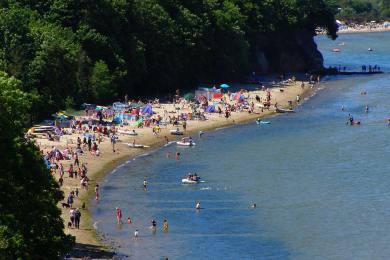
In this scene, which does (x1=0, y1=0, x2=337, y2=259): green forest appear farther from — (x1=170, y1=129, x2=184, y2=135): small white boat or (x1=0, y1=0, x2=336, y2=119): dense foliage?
(x1=170, y1=129, x2=184, y2=135): small white boat

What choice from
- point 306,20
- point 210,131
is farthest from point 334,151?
point 306,20

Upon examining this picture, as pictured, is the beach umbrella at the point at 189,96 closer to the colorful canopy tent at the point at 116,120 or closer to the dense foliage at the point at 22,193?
the colorful canopy tent at the point at 116,120

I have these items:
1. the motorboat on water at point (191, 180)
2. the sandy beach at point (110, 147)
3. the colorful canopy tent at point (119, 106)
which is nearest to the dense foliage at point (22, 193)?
the sandy beach at point (110, 147)

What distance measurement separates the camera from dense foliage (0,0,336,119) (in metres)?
104

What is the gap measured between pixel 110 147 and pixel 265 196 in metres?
19.6

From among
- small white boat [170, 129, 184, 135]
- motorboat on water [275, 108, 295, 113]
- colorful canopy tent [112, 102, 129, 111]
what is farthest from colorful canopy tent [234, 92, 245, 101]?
small white boat [170, 129, 184, 135]

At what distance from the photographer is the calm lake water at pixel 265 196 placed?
223ft

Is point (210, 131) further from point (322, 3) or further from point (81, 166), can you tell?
point (322, 3)

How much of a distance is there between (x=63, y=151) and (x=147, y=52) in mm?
38147

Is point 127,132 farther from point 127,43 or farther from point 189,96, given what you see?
point 127,43

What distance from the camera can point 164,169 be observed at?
297 ft

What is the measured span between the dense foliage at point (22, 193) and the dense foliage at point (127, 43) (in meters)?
45.3

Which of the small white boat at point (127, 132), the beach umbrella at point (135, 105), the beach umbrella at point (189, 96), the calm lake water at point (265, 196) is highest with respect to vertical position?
the beach umbrella at point (189, 96)

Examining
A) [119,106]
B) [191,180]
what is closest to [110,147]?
[191,180]
